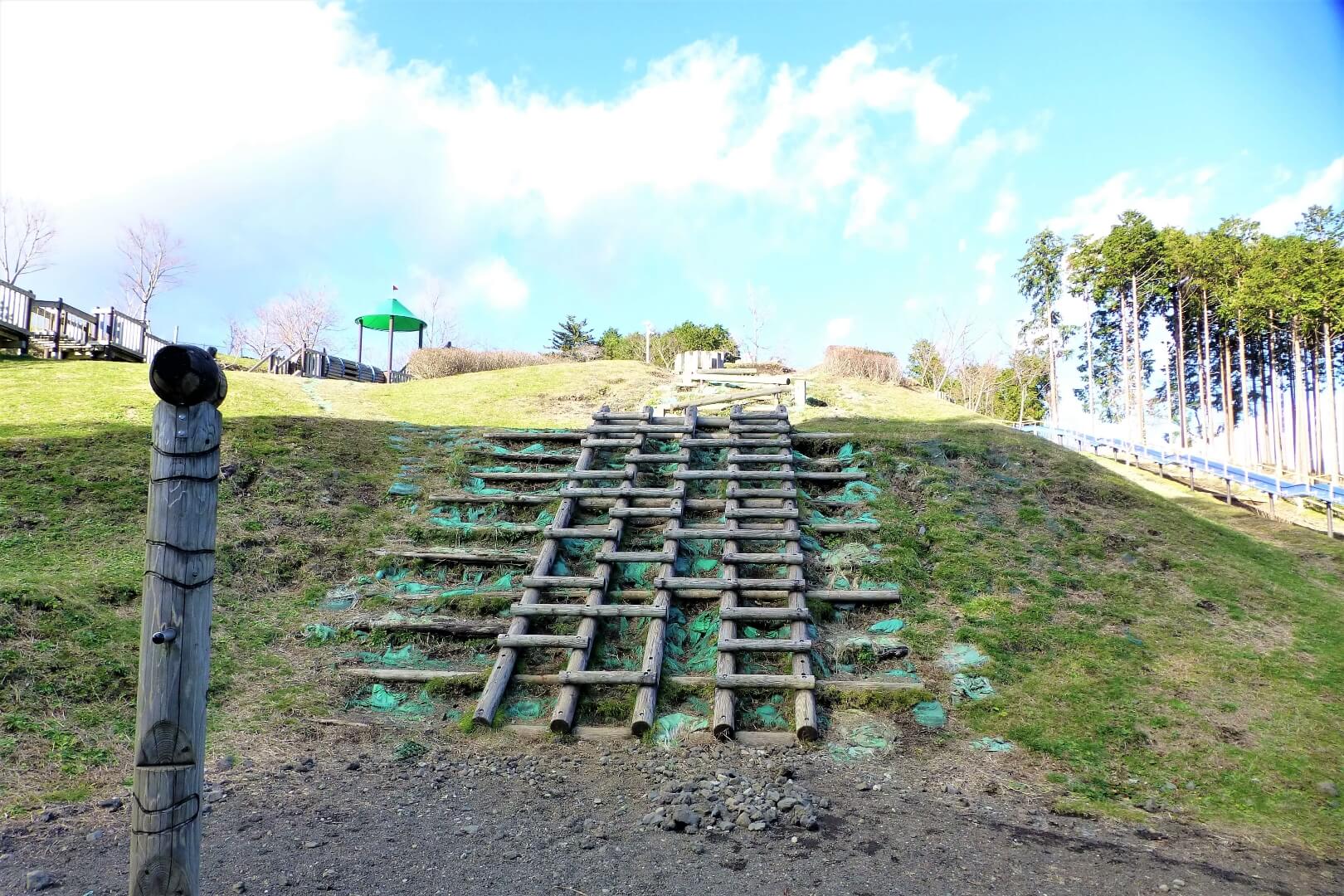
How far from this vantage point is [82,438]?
953 cm

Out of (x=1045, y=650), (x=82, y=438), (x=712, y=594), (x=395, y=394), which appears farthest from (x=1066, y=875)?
(x=395, y=394)

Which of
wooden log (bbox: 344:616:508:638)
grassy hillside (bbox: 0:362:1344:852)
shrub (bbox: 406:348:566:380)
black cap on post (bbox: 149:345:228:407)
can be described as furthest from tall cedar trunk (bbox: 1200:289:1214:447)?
black cap on post (bbox: 149:345:228:407)

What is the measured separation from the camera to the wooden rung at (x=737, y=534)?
24.7ft

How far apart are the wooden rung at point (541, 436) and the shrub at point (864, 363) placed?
528 inches

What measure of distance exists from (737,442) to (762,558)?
2.75 metres

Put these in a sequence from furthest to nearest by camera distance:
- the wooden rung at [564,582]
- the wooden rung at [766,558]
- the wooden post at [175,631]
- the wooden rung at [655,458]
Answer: the wooden rung at [655,458] < the wooden rung at [766,558] < the wooden rung at [564,582] < the wooden post at [175,631]

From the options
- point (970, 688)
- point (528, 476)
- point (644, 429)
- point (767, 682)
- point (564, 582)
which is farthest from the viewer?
point (644, 429)

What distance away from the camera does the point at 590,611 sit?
6473 mm

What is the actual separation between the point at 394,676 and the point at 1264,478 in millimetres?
17913

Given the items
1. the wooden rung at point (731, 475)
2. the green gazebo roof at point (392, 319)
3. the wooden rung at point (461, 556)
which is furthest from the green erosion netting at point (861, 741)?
the green gazebo roof at point (392, 319)

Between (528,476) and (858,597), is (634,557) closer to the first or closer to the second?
(858,597)

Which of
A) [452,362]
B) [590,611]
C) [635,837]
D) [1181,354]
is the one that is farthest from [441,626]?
[1181,354]

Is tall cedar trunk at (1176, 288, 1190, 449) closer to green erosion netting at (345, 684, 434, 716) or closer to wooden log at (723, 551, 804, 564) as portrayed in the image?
wooden log at (723, 551, 804, 564)

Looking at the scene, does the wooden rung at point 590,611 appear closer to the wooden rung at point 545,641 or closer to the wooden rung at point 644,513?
the wooden rung at point 545,641
